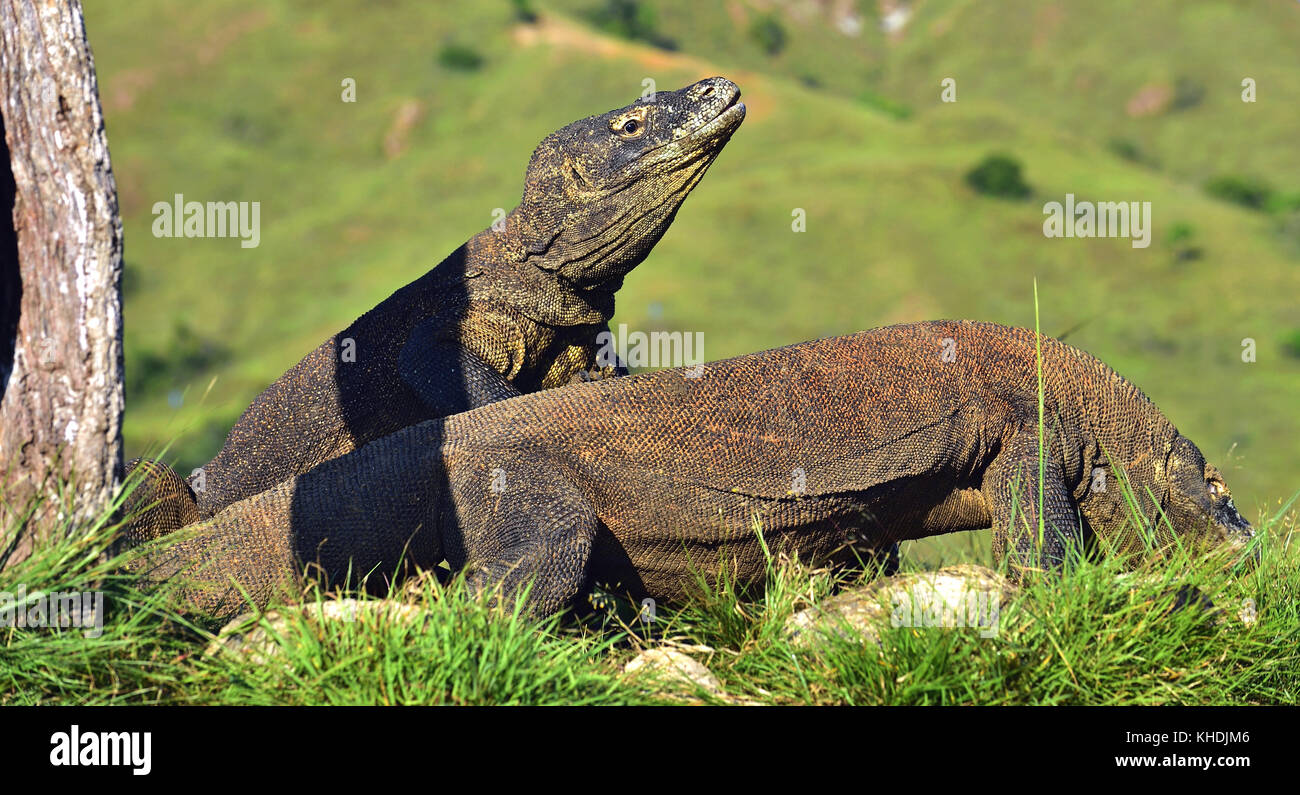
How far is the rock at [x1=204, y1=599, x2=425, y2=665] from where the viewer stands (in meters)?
4.75

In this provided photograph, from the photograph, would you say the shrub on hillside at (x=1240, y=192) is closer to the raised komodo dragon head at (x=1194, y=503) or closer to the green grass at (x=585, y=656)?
the raised komodo dragon head at (x=1194, y=503)

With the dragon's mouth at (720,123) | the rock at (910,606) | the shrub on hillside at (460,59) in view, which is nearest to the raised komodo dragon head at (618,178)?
the dragon's mouth at (720,123)

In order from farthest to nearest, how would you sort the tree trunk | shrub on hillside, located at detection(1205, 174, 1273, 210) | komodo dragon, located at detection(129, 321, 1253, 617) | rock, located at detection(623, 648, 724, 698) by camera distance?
shrub on hillside, located at detection(1205, 174, 1273, 210)
komodo dragon, located at detection(129, 321, 1253, 617)
rock, located at detection(623, 648, 724, 698)
the tree trunk

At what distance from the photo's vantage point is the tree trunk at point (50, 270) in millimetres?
4918

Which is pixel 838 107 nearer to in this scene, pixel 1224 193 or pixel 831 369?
pixel 1224 193

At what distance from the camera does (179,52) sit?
304 ft

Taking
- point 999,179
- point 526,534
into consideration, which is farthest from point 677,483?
point 999,179

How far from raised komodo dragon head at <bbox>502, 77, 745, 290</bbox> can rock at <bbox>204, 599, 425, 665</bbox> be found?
9.12 ft

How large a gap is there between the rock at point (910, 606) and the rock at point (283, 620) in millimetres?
1529

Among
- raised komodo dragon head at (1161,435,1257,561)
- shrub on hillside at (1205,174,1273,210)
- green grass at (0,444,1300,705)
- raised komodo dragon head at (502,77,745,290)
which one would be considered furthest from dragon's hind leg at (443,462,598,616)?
shrub on hillside at (1205,174,1273,210)

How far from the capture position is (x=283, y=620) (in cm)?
505

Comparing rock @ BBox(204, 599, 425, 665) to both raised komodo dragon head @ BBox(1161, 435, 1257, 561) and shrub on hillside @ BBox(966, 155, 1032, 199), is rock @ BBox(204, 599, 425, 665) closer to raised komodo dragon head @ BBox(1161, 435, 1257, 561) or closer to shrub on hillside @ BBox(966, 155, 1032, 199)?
raised komodo dragon head @ BBox(1161, 435, 1257, 561)

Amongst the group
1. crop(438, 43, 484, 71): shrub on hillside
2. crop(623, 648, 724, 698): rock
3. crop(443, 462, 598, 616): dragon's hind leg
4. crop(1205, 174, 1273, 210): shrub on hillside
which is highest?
crop(438, 43, 484, 71): shrub on hillside
